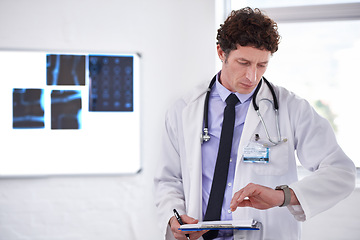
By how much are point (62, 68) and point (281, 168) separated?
1.30 meters

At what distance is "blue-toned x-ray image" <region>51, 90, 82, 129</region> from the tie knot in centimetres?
92

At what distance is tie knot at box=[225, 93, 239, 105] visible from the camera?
1.50 meters

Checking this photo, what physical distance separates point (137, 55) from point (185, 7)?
0.38 m

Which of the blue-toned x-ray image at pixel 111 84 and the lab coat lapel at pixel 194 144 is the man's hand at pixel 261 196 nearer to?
the lab coat lapel at pixel 194 144

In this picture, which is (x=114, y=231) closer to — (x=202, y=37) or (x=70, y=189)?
(x=70, y=189)

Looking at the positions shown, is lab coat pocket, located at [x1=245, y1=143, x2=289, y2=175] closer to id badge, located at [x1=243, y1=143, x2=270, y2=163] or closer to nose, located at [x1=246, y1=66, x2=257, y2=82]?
id badge, located at [x1=243, y1=143, x2=270, y2=163]

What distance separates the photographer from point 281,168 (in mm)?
1392

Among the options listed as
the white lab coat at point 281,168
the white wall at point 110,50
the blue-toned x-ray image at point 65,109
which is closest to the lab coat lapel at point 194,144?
the white lab coat at point 281,168

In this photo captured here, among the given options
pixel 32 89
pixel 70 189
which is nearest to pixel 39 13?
pixel 32 89

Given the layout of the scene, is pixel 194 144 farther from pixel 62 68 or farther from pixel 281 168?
pixel 62 68

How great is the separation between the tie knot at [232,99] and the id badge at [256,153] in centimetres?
20

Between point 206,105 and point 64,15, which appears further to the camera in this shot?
point 64,15

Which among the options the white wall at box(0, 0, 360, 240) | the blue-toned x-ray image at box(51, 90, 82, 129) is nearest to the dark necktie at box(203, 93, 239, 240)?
the white wall at box(0, 0, 360, 240)

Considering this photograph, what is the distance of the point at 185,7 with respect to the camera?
2.02 metres
